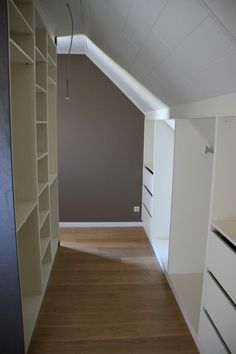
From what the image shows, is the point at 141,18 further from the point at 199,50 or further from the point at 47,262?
the point at 47,262

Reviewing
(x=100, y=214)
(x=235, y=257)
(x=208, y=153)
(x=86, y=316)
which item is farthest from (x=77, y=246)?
(x=235, y=257)

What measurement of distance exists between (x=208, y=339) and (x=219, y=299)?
355 millimetres

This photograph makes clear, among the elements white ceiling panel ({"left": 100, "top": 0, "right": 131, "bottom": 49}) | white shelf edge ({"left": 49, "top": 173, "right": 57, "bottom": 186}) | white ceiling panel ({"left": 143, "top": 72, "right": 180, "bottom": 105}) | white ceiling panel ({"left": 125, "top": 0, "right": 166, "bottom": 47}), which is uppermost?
white ceiling panel ({"left": 100, "top": 0, "right": 131, "bottom": 49})

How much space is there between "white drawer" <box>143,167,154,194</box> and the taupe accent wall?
6.1 inches

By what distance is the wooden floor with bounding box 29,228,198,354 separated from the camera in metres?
2.10

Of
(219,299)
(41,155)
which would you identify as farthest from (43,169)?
(219,299)

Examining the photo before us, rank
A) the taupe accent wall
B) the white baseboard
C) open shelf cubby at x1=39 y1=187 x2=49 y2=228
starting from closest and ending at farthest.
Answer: open shelf cubby at x1=39 y1=187 x2=49 y2=228, the taupe accent wall, the white baseboard

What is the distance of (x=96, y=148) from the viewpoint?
4.29 metres

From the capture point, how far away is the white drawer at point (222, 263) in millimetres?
1533

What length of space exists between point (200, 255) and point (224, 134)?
5.07ft

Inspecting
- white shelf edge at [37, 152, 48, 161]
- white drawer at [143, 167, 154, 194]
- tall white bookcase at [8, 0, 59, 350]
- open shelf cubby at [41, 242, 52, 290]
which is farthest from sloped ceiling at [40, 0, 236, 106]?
open shelf cubby at [41, 242, 52, 290]

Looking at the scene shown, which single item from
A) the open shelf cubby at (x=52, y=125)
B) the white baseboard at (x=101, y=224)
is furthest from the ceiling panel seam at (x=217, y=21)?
the white baseboard at (x=101, y=224)

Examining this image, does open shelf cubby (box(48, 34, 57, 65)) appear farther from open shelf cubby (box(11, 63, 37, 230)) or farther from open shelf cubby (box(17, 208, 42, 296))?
open shelf cubby (box(17, 208, 42, 296))

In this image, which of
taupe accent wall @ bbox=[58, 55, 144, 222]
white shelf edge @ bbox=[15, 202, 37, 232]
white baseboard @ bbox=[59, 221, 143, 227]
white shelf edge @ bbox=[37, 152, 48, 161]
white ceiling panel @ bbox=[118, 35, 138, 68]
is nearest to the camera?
white shelf edge @ bbox=[15, 202, 37, 232]
